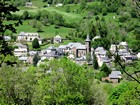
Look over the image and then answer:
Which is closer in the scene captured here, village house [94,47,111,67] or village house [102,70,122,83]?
village house [102,70,122,83]

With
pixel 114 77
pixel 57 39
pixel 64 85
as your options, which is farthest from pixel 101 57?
pixel 64 85

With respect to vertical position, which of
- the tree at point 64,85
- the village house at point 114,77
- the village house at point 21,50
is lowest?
the village house at point 21,50

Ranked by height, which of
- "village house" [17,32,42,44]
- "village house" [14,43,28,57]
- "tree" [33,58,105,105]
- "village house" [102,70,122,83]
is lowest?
"village house" [14,43,28,57]

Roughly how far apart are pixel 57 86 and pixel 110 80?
1702 inches

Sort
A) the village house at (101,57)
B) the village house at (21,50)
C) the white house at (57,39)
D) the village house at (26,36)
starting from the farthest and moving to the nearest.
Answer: the village house at (26,36) → the white house at (57,39) → the village house at (21,50) → the village house at (101,57)

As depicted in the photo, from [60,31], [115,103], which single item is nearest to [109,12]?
[60,31]

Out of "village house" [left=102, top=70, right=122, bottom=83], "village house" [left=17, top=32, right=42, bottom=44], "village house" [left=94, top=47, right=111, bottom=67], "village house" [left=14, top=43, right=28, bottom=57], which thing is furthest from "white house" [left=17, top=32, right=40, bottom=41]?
"village house" [left=102, top=70, right=122, bottom=83]

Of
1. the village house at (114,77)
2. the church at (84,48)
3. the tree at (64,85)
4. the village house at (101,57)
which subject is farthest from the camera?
the church at (84,48)

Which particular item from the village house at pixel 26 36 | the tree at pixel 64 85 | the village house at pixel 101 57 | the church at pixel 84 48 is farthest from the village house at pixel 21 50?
the tree at pixel 64 85

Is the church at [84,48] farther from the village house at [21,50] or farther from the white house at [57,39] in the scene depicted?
the village house at [21,50]

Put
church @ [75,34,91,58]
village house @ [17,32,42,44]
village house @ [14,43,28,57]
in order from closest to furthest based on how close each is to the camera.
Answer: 1. church @ [75,34,91,58]
2. village house @ [14,43,28,57]
3. village house @ [17,32,42,44]

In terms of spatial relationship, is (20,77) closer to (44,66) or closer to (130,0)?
(44,66)

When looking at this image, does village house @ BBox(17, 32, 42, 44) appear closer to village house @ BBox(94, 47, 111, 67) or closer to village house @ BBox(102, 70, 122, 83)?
village house @ BBox(94, 47, 111, 67)

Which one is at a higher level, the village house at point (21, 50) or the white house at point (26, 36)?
the white house at point (26, 36)
